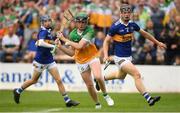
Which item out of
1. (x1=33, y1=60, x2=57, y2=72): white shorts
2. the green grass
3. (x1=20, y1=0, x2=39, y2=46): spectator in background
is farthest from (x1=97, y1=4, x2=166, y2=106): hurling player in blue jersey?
(x1=20, y1=0, x2=39, y2=46): spectator in background

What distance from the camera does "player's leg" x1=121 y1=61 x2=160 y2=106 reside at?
16.2 meters

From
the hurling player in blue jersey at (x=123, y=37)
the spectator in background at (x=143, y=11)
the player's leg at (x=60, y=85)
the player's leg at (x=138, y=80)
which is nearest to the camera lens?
the player's leg at (x=138, y=80)

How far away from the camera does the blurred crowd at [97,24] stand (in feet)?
80.7

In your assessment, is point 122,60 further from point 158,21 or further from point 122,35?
point 158,21

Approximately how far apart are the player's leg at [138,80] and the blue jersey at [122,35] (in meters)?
0.39

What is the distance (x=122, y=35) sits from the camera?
17031 mm

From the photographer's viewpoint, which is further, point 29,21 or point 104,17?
point 29,21

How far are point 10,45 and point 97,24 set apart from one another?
3.49 m

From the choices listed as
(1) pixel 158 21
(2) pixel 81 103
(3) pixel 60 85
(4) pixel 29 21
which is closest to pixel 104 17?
(1) pixel 158 21

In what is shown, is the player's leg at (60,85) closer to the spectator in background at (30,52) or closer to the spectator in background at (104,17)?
the spectator in background at (30,52)

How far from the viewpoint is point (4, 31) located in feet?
85.1

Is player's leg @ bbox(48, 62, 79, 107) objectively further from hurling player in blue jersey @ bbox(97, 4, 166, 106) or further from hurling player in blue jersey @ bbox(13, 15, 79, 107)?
hurling player in blue jersey @ bbox(97, 4, 166, 106)

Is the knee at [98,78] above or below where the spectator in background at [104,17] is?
above

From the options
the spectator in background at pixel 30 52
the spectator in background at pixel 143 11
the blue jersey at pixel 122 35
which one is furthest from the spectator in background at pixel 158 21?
the blue jersey at pixel 122 35
